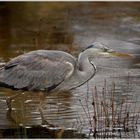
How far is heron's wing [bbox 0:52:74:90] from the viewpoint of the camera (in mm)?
7453

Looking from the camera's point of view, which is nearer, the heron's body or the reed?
the reed

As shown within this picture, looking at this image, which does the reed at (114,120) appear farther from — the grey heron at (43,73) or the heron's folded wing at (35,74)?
the heron's folded wing at (35,74)

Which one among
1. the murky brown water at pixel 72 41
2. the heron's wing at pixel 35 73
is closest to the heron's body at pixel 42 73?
the heron's wing at pixel 35 73

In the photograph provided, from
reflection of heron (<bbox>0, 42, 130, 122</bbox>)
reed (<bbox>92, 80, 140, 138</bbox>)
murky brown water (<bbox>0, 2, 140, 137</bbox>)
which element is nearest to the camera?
reed (<bbox>92, 80, 140, 138</bbox>)

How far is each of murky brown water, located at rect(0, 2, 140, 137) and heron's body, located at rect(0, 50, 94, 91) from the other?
0.37 m

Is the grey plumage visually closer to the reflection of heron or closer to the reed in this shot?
the reflection of heron

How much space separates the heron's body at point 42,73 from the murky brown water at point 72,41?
1.23ft

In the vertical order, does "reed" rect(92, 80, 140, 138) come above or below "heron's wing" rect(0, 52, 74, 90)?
below

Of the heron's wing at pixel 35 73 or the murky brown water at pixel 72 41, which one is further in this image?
the murky brown water at pixel 72 41

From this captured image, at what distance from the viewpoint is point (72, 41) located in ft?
42.5

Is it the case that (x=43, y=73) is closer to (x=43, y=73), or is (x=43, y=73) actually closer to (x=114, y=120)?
(x=43, y=73)

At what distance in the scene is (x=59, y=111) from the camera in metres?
7.71

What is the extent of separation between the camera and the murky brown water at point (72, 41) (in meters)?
7.66

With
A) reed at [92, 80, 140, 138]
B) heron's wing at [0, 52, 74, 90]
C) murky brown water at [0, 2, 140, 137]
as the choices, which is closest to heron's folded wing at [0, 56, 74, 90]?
heron's wing at [0, 52, 74, 90]
